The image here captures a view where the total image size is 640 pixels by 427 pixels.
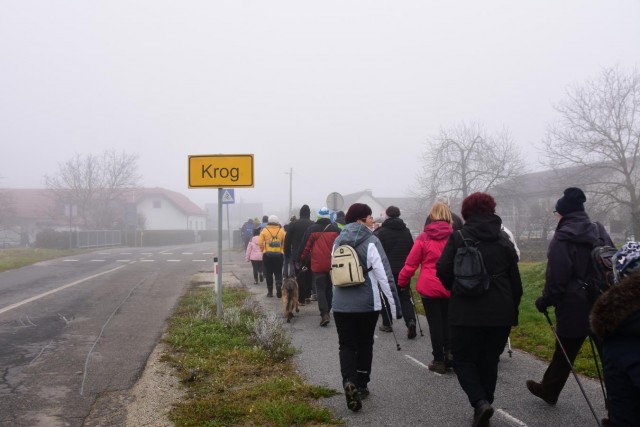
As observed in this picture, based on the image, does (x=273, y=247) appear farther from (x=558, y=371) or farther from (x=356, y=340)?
(x=558, y=371)

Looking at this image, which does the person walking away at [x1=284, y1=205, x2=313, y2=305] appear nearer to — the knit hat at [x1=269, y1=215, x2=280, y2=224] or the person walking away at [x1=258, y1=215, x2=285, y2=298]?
the person walking away at [x1=258, y1=215, x2=285, y2=298]

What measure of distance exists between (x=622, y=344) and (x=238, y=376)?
438cm

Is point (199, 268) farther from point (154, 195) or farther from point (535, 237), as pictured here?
point (154, 195)

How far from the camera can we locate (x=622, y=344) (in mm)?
2453

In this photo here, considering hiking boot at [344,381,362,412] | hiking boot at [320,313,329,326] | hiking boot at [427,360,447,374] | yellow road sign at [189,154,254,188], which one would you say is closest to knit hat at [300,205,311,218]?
yellow road sign at [189,154,254,188]

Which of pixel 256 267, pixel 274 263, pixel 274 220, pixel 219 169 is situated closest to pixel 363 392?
pixel 219 169

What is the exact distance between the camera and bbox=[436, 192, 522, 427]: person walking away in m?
4.32

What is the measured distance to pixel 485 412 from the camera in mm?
4148

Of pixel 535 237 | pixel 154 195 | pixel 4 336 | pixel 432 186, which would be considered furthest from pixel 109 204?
pixel 4 336

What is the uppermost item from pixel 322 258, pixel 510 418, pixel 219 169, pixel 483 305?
pixel 219 169

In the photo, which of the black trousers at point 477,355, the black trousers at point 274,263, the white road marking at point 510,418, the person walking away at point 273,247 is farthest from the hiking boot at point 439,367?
the black trousers at point 274,263

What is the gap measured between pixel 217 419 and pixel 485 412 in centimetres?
215

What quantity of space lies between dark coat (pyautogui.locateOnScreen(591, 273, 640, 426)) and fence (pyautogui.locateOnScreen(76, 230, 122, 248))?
1669 inches

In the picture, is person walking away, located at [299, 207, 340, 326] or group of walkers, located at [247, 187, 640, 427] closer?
group of walkers, located at [247, 187, 640, 427]
